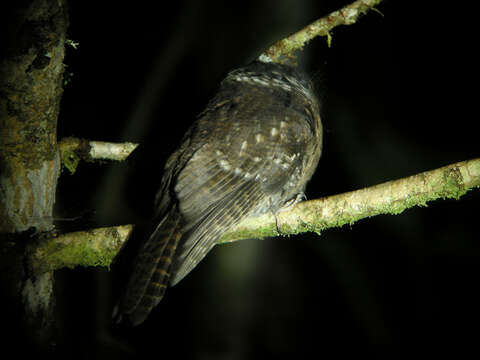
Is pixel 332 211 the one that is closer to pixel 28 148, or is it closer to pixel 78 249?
pixel 78 249

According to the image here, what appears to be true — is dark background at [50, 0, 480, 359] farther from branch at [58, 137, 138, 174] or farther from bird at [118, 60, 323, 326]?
bird at [118, 60, 323, 326]

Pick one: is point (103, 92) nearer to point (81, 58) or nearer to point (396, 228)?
point (81, 58)

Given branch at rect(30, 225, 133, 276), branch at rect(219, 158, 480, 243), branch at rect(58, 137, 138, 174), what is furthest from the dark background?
branch at rect(219, 158, 480, 243)

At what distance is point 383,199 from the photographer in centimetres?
177

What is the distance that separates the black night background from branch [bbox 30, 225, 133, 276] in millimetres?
1480

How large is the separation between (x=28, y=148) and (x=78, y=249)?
563 mm

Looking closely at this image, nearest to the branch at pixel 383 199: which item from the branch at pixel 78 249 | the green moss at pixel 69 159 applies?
the branch at pixel 78 249

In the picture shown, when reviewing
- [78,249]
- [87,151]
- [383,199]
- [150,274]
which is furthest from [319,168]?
[78,249]

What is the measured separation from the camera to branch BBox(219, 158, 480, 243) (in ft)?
5.50

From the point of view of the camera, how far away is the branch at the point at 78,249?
67.7 inches

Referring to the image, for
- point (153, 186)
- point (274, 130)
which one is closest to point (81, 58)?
point (153, 186)

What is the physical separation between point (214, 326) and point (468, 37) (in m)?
4.14

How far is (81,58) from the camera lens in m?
4.00

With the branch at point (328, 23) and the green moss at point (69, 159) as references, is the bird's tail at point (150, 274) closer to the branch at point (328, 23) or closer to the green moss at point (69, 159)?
the green moss at point (69, 159)
